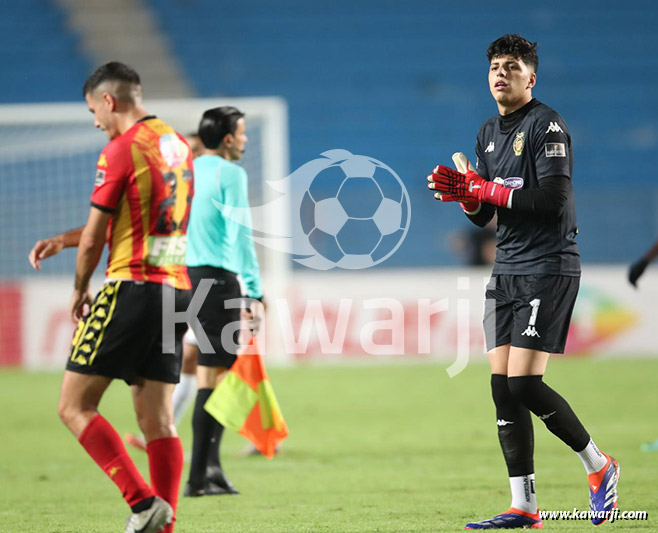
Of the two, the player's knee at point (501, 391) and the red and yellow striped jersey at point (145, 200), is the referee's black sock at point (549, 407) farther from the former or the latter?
the red and yellow striped jersey at point (145, 200)

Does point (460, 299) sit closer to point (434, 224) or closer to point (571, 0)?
point (434, 224)

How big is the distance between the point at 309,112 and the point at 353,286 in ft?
21.7

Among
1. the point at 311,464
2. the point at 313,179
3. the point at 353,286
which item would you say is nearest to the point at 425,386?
the point at 353,286

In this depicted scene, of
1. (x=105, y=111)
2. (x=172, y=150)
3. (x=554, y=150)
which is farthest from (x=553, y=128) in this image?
(x=105, y=111)

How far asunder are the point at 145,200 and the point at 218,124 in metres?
2.11

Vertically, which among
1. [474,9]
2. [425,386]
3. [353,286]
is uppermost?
[474,9]

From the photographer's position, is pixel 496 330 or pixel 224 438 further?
pixel 224 438

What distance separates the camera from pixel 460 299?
15328 millimetres

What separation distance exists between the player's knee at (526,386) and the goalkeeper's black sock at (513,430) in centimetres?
9

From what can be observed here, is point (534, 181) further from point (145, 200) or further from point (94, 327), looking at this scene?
point (94, 327)

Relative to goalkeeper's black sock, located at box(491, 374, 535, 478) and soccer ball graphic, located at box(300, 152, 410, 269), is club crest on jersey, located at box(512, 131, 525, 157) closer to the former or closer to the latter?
goalkeeper's black sock, located at box(491, 374, 535, 478)

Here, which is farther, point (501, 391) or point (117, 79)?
point (501, 391)

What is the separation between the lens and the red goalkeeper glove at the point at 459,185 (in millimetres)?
4605

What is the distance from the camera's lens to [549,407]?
14.9ft
